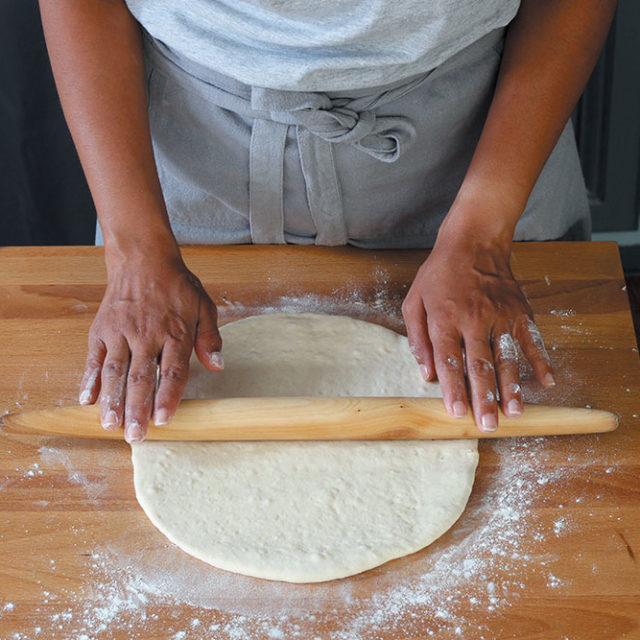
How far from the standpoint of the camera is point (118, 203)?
3.99ft

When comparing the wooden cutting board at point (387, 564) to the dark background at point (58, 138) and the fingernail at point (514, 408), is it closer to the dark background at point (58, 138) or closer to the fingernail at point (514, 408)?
the fingernail at point (514, 408)

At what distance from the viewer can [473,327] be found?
111cm

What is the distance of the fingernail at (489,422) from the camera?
1033 mm

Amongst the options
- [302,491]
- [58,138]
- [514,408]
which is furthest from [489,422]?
[58,138]

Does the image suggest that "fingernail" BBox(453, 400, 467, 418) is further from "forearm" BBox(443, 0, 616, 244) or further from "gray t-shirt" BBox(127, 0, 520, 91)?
"gray t-shirt" BBox(127, 0, 520, 91)

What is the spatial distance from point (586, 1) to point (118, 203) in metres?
0.78

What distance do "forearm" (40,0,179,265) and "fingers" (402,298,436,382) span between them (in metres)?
0.37

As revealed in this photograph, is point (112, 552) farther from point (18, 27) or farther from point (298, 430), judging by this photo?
point (18, 27)

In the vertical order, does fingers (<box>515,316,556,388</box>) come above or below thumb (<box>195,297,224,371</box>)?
above

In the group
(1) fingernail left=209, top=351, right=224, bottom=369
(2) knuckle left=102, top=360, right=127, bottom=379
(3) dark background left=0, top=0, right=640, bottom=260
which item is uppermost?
(2) knuckle left=102, top=360, right=127, bottom=379

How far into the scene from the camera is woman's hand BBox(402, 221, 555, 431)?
1.06 metres

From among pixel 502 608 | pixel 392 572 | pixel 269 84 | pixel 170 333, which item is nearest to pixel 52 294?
pixel 170 333

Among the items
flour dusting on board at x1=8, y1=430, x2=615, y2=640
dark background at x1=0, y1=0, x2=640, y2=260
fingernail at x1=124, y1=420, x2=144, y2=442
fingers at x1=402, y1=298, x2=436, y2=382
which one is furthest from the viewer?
dark background at x1=0, y1=0, x2=640, y2=260

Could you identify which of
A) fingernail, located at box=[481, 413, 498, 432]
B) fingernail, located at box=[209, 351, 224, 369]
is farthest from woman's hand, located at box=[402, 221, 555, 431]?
fingernail, located at box=[209, 351, 224, 369]
